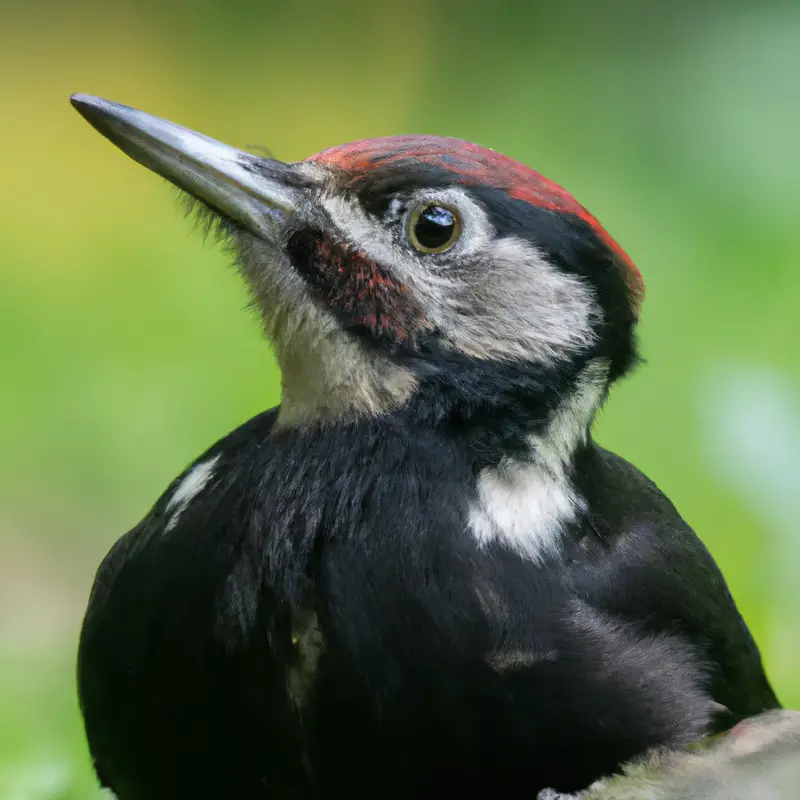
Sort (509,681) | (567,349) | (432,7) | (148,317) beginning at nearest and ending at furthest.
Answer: (509,681)
(567,349)
(148,317)
(432,7)

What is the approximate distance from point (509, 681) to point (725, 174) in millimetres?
2815

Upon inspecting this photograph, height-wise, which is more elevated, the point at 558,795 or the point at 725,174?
the point at 725,174

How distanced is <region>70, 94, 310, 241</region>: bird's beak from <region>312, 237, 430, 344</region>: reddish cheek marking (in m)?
0.09

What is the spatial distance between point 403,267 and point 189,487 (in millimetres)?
462

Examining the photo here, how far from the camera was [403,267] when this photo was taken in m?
1.36

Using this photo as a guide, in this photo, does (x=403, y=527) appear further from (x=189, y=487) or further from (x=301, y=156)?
(x=301, y=156)

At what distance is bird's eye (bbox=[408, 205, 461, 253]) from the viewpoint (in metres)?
1.37

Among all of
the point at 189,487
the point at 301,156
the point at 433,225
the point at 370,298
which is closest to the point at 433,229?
the point at 433,225

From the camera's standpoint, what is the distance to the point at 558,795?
1347 mm

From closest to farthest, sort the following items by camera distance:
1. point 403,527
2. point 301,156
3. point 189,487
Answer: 1. point 403,527
2. point 189,487
3. point 301,156

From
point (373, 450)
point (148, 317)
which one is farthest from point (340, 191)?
→ point (148, 317)

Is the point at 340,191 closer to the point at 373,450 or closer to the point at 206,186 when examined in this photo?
the point at 206,186

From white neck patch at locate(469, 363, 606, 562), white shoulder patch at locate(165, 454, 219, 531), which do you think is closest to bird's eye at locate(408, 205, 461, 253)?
white neck patch at locate(469, 363, 606, 562)

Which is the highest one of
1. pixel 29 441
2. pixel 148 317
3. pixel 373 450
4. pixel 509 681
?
pixel 148 317
